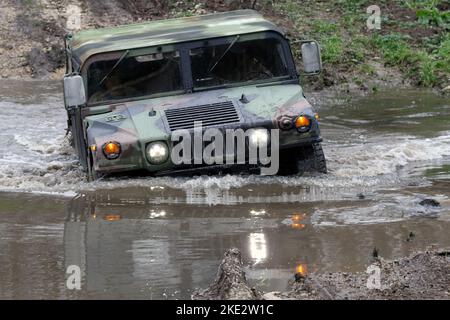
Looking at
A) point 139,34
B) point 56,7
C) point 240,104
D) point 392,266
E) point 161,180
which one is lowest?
point 392,266

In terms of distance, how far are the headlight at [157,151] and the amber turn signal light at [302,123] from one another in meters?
1.11

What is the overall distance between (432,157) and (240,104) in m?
2.67

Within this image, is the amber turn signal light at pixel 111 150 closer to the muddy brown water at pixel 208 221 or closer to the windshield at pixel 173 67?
the muddy brown water at pixel 208 221

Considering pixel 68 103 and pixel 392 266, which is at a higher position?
pixel 68 103

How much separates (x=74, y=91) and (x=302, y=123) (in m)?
1.94

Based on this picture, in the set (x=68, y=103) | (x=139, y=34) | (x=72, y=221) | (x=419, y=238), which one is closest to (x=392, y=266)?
(x=419, y=238)

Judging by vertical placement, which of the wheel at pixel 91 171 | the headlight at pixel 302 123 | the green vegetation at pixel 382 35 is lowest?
the wheel at pixel 91 171

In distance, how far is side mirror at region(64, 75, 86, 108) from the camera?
311 inches

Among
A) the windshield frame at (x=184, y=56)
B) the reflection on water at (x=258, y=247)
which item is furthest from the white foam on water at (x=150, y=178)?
the reflection on water at (x=258, y=247)

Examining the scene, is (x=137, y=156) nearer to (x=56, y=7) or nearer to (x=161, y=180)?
(x=161, y=180)

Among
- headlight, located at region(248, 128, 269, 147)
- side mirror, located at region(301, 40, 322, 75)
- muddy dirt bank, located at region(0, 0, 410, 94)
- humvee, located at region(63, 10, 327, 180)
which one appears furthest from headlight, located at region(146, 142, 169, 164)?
muddy dirt bank, located at region(0, 0, 410, 94)

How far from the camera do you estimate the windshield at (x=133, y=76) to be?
27.2ft

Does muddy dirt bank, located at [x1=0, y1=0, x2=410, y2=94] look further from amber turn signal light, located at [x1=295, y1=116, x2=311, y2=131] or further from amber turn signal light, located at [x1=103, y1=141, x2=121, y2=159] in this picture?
amber turn signal light, located at [x1=103, y1=141, x2=121, y2=159]

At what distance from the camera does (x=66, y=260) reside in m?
6.06
